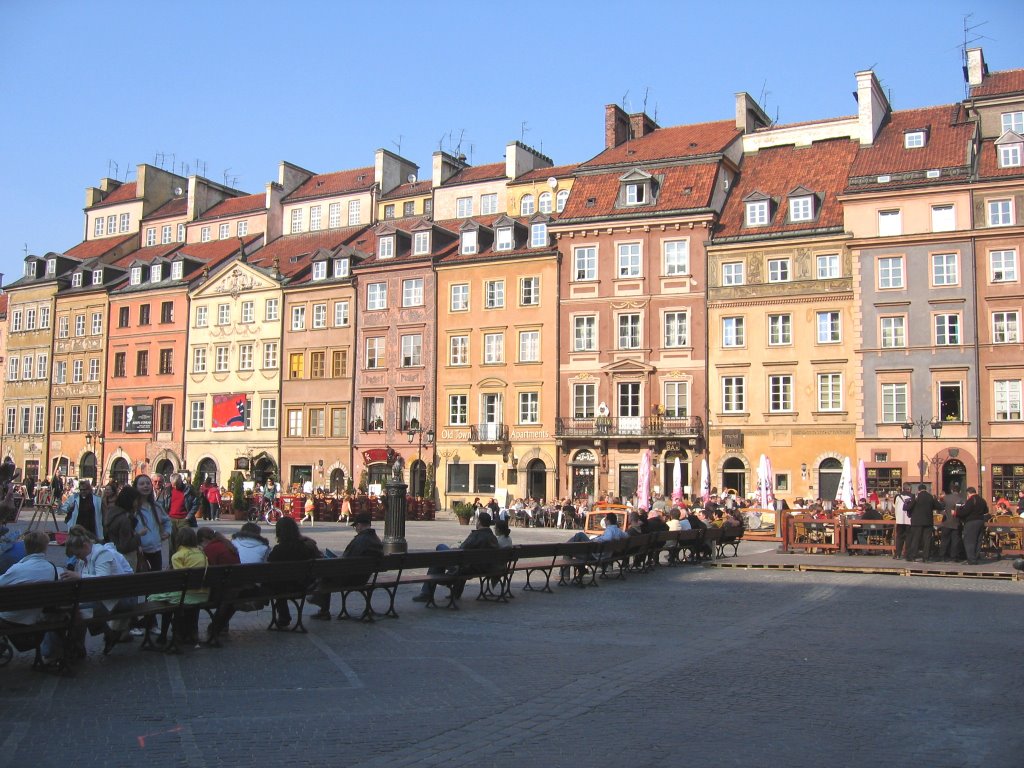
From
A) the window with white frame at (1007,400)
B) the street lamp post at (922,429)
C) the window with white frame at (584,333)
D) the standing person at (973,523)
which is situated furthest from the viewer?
the window with white frame at (584,333)

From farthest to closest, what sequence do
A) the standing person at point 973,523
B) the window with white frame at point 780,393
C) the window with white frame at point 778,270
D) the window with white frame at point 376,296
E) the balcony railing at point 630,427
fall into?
1. the window with white frame at point 376,296
2. the balcony railing at point 630,427
3. the window with white frame at point 778,270
4. the window with white frame at point 780,393
5. the standing person at point 973,523

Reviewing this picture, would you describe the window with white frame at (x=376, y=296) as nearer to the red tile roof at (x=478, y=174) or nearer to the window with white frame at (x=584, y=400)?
the red tile roof at (x=478, y=174)

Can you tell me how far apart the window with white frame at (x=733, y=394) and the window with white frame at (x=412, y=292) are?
1447 centimetres

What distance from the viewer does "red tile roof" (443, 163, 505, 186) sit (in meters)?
53.0

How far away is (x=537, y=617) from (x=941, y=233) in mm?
30472

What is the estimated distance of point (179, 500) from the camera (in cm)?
2361

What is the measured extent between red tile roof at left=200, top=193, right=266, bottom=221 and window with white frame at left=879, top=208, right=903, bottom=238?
3293 centimetres

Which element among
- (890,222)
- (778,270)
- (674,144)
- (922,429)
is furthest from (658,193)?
(922,429)

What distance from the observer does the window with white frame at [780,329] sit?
41.1 meters

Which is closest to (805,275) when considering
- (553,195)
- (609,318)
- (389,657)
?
(609,318)

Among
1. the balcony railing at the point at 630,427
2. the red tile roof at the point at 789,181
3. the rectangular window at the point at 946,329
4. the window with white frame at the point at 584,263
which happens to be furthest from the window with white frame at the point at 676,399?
the rectangular window at the point at 946,329

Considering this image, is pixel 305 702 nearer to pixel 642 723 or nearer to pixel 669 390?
pixel 642 723

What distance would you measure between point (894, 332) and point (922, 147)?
25.0 feet

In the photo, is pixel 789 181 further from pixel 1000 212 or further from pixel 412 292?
pixel 412 292
